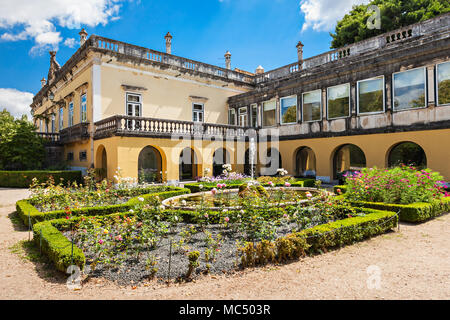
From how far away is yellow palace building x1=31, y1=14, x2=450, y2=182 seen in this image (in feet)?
45.5

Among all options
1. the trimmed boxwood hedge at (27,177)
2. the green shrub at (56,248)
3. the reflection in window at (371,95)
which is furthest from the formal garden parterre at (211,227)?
the trimmed boxwood hedge at (27,177)

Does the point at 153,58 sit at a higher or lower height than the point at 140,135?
higher

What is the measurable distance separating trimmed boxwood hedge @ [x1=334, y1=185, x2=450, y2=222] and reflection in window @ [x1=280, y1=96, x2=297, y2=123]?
37.4ft

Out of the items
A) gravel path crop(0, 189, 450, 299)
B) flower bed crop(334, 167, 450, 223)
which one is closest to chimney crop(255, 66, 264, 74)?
flower bed crop(334, 167, 450, 223)

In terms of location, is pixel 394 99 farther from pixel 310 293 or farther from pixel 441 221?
pixel 310 293

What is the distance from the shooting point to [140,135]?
1523 cm

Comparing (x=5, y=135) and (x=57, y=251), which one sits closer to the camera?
(x=57, y=251)

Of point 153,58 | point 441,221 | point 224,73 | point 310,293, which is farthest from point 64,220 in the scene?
point 224,73

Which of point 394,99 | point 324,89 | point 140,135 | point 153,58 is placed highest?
point 153,58

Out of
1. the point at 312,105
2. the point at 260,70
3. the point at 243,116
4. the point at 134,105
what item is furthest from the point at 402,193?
the point at 260,70

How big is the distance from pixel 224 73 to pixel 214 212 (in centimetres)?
1805

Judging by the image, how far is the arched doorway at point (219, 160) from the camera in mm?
19688

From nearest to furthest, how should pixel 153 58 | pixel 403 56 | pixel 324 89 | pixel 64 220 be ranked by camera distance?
pixel 64 220 → pixel 403 56 → pixel 324 89 → pixel 153 58

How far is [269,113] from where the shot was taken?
21.0m
